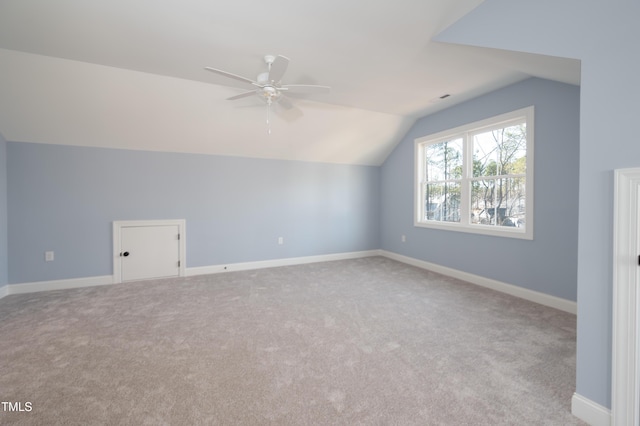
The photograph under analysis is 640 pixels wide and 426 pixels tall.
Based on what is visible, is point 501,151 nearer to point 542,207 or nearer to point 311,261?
point 542,207

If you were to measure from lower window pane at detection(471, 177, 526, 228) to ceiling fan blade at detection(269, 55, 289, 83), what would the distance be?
3.19 metres

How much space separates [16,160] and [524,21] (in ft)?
18.4

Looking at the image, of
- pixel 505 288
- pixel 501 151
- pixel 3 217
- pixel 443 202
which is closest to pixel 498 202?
pixel 501 151

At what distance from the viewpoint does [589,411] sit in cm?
146

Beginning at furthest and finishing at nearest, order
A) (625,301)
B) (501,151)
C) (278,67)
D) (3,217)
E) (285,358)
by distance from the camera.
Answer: (501,151)
(3,217)
(278,67)
(285,358)
(625,301)

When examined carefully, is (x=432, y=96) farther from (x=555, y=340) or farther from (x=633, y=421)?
(x=633, y=421)

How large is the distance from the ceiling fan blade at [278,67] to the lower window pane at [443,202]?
10.9 ft

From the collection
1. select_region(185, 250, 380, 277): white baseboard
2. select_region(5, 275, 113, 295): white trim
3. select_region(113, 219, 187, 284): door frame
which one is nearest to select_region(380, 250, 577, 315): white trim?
select_region(185, 250, 380, 277): white baseboard

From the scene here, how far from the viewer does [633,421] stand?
1310mm

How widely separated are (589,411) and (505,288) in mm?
2240

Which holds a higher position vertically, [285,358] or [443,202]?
[443,202]

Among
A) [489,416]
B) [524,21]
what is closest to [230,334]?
[489,416]

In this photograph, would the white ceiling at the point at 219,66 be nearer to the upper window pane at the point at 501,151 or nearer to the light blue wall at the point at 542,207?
the light blue wall at the point at 542,207

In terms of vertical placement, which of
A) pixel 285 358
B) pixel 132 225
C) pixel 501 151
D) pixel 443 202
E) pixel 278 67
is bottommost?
pixel 285 358
